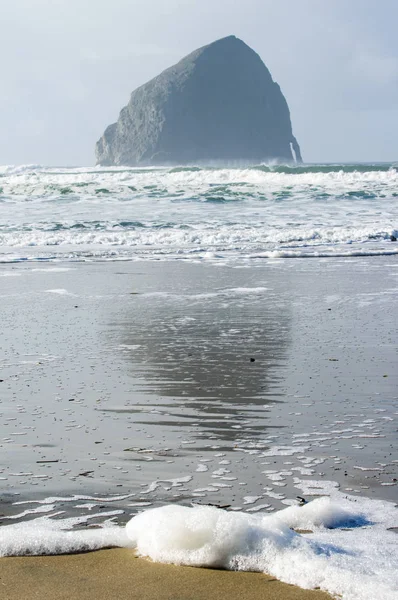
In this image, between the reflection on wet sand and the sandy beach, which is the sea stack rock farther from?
the sandy beach

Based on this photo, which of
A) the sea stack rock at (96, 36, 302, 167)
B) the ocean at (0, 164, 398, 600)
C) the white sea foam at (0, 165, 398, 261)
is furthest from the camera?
the sea stack rock at (96, 36, 302, 167)

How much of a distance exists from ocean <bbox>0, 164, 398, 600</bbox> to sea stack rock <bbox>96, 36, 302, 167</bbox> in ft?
379

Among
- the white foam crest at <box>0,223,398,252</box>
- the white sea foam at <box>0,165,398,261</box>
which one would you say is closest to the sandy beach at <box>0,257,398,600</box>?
the white sea foam at <box>0,165,398,261</box>

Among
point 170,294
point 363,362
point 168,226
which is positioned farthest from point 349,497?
point 168,226

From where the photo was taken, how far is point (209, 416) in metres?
3.94

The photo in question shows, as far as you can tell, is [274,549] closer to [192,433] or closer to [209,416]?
[192,433]

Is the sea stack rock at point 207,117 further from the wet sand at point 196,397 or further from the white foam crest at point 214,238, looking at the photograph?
the wet sand at point 196,397

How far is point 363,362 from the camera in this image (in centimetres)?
517

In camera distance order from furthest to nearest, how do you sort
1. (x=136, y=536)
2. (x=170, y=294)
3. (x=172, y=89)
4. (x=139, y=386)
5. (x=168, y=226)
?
(x=172, y=89)
(x=168, y=226)
(x=170, y=294)
(x=139, y=386)
(x=136, y=536)

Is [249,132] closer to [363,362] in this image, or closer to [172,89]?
[172,89]

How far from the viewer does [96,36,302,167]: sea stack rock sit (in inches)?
5020

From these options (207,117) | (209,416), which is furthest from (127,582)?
(207,117)

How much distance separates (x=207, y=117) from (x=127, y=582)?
140 meters

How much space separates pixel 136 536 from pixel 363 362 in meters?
3.11
